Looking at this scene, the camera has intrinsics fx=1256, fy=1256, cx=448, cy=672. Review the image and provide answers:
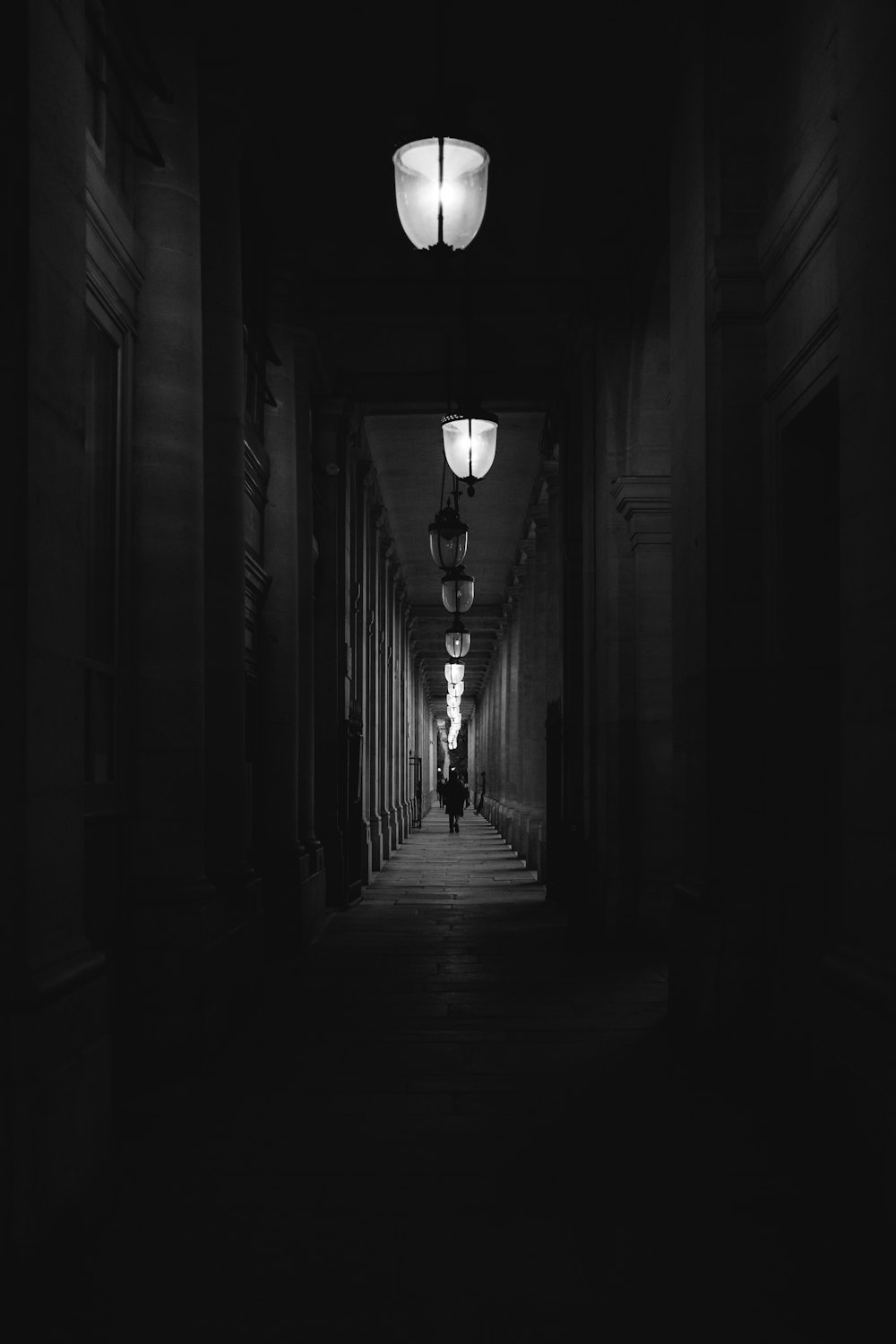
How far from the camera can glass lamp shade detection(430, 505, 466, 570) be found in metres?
16.7

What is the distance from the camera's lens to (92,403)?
6906 millimetres

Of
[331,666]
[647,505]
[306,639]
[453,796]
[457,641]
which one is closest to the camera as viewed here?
[647,505]

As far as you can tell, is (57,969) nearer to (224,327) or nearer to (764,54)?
(224,327)

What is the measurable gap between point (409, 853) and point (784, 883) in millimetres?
21720

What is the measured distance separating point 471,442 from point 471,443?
13mm

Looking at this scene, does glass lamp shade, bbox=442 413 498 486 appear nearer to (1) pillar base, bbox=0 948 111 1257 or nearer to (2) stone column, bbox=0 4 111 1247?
(2) stone column, bbox=0 4 111 1247

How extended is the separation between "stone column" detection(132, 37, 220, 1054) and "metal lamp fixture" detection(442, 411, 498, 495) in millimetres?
4975

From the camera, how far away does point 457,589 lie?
1988 cm

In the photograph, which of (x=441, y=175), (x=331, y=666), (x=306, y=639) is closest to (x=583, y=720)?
(x=331, y=666)

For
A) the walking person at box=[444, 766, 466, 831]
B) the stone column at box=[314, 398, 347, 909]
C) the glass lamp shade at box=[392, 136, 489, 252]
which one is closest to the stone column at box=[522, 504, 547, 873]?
the stone column at box=[314, 398, 347, 909]

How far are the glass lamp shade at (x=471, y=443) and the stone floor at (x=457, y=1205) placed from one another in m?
5.70

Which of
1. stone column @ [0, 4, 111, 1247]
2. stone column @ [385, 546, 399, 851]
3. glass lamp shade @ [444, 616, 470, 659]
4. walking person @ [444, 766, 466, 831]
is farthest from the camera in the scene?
walking person @ [444, 766, 466, 831]

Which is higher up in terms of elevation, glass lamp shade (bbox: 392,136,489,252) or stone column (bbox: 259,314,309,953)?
glass lamp shade (bbox: 392,136,489,252)

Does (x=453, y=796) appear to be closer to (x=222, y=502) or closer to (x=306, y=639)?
(x=306, y=639)
